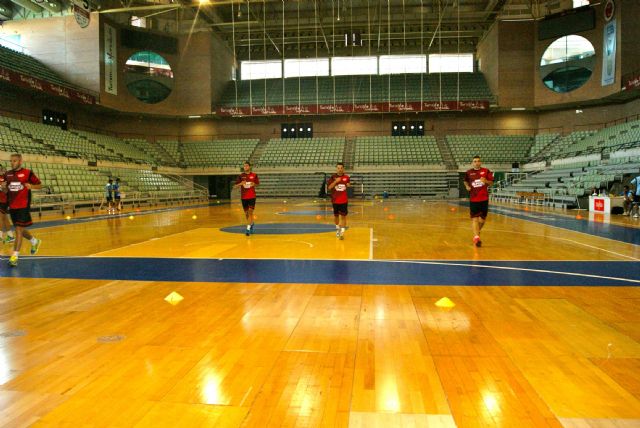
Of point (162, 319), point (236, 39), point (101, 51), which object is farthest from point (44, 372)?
point (236, 39)

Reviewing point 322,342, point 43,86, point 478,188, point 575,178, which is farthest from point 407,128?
point 322,342

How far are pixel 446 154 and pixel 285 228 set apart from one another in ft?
92.4

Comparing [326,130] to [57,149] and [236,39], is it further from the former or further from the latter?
[57,149]

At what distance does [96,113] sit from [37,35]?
6655 mm

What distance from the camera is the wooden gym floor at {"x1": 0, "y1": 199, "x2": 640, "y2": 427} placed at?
251 cm

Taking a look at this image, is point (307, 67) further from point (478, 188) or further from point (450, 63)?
point (478, 188)

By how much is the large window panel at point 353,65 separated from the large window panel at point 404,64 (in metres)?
0.84

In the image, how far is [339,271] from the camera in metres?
6.78

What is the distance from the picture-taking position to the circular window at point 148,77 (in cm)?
3603

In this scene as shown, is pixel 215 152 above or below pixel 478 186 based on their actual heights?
above

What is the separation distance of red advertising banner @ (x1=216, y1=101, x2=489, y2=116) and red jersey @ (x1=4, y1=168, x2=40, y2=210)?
31433 mm

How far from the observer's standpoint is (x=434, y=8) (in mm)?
35094

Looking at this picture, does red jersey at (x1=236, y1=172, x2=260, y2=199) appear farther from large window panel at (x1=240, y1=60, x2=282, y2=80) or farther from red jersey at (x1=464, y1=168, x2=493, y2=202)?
large window panel at (x1=240, y1=60, x2=282, y2=80)

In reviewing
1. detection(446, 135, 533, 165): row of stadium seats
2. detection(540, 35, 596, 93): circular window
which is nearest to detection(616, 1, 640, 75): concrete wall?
detection(540, 35, 596, 93): circular window
